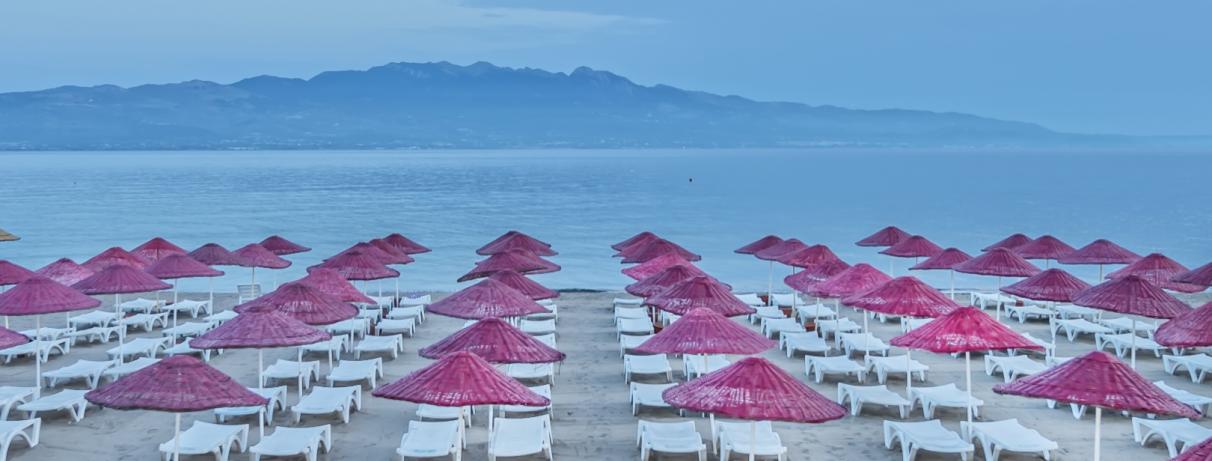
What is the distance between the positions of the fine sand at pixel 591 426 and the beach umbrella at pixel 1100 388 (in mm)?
2127

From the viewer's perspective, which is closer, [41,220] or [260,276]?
[260,276]

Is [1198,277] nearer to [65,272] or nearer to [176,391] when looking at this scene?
[176,391]

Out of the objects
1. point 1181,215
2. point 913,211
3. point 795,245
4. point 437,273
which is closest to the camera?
point 795,245

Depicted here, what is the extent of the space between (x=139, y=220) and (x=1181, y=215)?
61.0 m

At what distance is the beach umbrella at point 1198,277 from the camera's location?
50.9 ft

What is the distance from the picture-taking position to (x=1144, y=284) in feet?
42.7

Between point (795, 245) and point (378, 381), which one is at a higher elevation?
point (795, 245)

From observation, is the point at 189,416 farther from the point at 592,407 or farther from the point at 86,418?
the point at 592,407

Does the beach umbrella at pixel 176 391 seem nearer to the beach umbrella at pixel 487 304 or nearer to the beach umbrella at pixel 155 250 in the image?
the beach umbrella at pixel 487 304

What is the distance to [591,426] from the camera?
11734 millimetres

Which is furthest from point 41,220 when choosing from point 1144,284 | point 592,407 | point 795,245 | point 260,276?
point 1144,284

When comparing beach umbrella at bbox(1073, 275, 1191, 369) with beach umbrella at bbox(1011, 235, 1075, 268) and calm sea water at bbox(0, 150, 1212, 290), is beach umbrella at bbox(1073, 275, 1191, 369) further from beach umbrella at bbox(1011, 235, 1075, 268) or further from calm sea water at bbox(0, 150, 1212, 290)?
calm sea water at bbox(0, 150, 1212, 290)

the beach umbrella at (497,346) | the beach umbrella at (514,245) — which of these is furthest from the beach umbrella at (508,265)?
the beach umbrella at (497,346)

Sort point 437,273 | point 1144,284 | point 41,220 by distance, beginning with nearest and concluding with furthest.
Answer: point 1144,284
point 437,273
point 41,220
